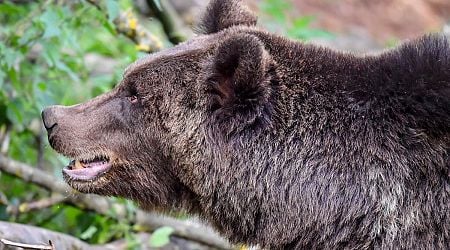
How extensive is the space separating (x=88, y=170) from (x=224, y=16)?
Result: 3.93 ft

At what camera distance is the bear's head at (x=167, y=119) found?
461 cm

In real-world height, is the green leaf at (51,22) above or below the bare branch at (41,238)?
above

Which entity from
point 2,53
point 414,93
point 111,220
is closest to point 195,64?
point 414,93

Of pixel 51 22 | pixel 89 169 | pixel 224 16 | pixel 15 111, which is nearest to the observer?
pixel 89 169

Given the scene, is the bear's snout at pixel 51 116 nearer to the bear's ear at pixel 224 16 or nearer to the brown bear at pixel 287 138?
the brown bear at pixel 287 138

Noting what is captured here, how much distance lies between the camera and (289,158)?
4617 millimetres

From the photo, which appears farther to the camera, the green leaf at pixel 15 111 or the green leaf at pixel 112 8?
the green leaf at pixel 15 111

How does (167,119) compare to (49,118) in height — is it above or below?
above

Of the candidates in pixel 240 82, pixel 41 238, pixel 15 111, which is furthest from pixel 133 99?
pixel 15 111

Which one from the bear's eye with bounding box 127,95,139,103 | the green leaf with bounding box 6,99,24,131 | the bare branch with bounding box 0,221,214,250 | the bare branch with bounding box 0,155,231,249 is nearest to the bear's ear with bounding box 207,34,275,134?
the bear's eye with bounding box 127,95,139,103

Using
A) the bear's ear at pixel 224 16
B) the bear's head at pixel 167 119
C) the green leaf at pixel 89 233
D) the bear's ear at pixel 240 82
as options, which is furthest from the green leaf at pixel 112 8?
the green leaf at pixel 89 233

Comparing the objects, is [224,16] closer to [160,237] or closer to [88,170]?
[88,170]

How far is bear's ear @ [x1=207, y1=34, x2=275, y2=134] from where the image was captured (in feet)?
14.7

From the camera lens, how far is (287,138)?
4.62 m
